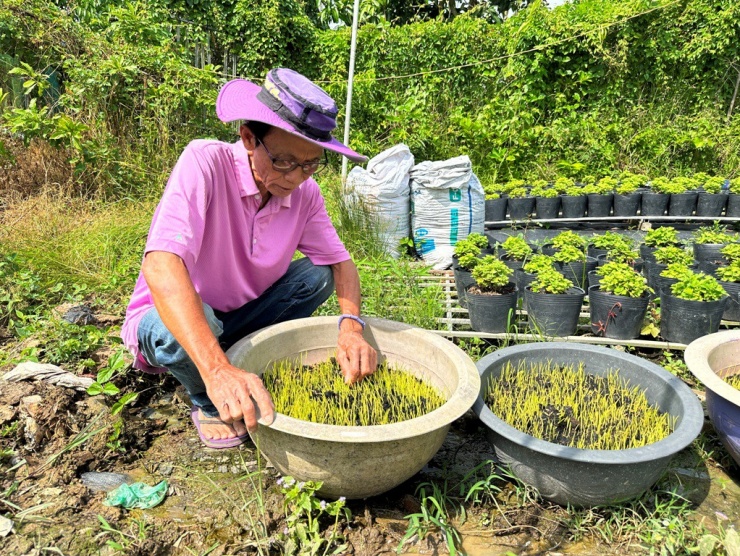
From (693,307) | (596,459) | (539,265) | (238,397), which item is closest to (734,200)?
(693,307)

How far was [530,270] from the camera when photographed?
9.83 feet

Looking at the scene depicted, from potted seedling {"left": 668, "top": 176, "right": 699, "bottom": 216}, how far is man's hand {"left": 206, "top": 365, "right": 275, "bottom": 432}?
527 cm

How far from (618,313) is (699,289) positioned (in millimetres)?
398

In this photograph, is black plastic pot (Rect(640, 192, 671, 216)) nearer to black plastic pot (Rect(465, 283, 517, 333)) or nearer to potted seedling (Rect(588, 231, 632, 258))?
potted seedling (Rect(588, 231, 632, 258))

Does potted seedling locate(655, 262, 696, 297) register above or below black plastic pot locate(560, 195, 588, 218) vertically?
below

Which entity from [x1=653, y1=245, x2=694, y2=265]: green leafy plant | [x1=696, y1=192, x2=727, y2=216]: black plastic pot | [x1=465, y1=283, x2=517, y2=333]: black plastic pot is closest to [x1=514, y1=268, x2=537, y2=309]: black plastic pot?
[x1=465, y1=283, x2=517, y2=333]: black plastic pot

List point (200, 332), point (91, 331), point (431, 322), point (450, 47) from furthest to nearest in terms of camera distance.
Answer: point (450, 47), point (431, 322), point (91, 331), point (200, 332)

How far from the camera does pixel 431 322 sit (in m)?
2.77

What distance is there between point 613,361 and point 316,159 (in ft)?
4.43

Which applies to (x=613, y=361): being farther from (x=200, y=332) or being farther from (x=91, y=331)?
(x=91, y=331)

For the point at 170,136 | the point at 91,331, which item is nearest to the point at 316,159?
the point at 91,331

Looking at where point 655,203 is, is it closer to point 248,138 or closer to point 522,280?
point 522,280

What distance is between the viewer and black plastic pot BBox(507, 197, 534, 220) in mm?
5297

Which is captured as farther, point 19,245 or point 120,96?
point 120,96
